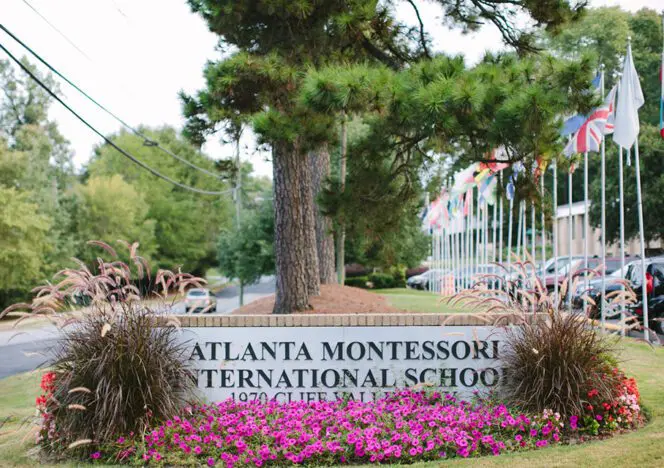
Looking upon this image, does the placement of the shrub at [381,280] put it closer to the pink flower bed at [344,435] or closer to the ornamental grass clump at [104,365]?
the pink flower bed at [344,435]

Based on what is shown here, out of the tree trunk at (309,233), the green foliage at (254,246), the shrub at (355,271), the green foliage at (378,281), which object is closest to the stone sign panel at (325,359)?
the tree trunk at (309,233)

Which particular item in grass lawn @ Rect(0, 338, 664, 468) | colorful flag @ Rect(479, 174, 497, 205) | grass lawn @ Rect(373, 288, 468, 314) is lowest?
grass lawn @ Rect(0, 338, 664, 468)

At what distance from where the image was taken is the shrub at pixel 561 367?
754 cm

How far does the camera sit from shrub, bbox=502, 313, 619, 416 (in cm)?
754

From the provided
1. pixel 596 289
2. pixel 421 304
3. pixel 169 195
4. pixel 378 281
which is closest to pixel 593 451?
pixel 596 289

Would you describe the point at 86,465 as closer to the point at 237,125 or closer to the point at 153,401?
the point at 153,401

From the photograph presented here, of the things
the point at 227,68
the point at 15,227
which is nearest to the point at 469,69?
the point at 227,68

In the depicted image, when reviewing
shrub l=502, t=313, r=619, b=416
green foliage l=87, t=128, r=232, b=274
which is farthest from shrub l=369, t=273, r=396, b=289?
shrub l=502, t=313, r=619, b=416

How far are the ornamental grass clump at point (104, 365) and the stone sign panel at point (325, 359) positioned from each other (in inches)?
31.5

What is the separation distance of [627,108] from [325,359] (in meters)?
9.06

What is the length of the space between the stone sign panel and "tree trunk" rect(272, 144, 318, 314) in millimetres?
5953

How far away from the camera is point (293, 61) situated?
43.7 feet

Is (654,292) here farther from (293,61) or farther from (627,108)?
(293,61)

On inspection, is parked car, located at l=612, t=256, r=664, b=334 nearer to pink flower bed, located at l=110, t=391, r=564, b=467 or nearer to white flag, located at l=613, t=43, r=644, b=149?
white flag, located at l=613, t=43, r=644, b=149
